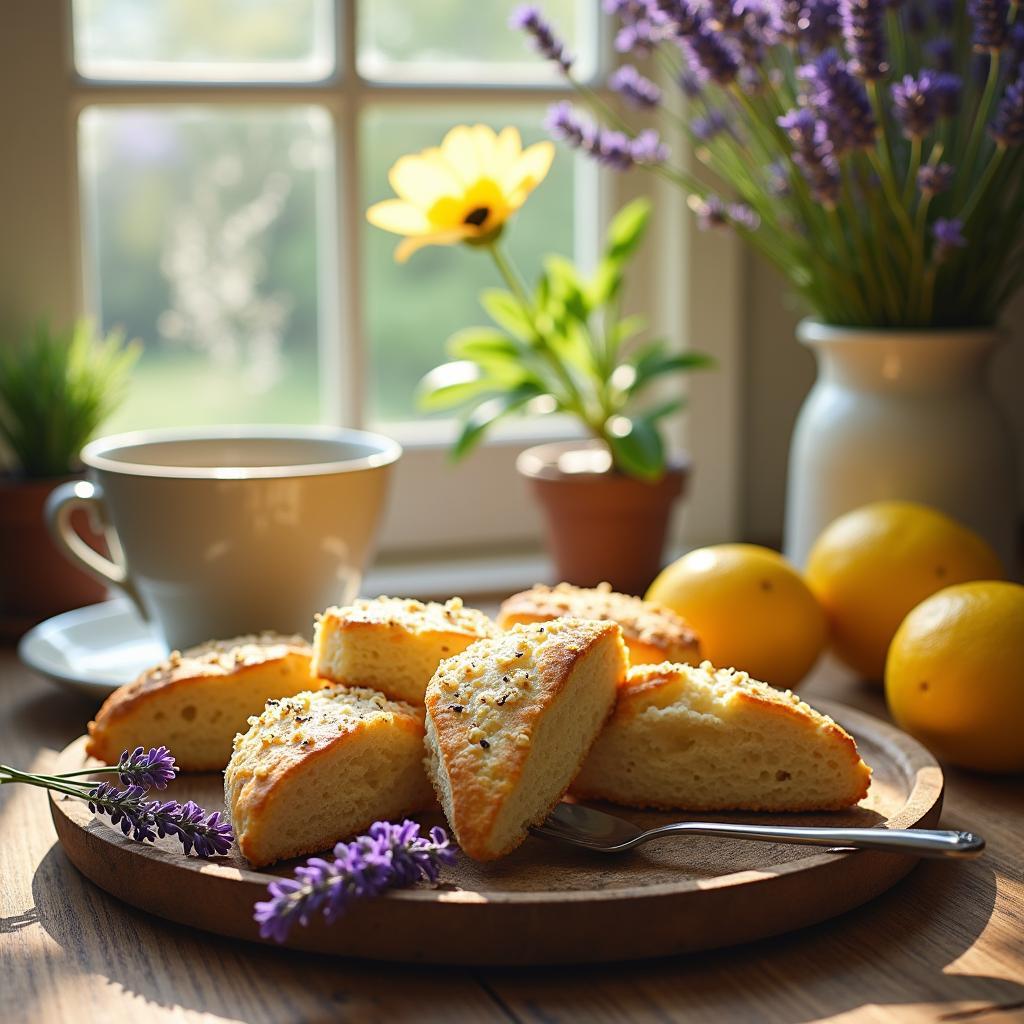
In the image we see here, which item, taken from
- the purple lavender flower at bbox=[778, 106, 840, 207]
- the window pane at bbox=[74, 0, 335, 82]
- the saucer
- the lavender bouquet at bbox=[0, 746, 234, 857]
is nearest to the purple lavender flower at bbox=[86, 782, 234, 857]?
the lavender bouquet at bbox=[0, 746, 234, 857]

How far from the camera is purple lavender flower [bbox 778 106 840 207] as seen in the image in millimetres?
953

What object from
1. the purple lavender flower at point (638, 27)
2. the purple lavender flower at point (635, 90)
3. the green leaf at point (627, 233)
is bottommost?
the green leaf at point (627, 233)

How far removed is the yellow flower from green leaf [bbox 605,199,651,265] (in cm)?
20

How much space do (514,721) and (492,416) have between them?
606 millimetres

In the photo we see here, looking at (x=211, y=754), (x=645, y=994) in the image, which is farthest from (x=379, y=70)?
(x=645, y=994)

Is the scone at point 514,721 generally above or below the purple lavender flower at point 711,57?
below

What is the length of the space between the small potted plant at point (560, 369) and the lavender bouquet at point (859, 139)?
8 centimetres

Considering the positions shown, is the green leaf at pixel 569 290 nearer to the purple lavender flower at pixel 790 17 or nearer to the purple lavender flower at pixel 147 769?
the purple lavender flower at pixel 790 17

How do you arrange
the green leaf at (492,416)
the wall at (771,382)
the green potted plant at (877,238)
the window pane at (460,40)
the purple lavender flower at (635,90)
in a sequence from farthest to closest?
the wall at (771,382)
the window pane at (460,40)
the green leaf at (492,416)
the purple lavender flower at (635,90)
the green potted plant at (877,238)

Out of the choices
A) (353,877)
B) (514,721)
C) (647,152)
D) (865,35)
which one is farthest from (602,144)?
(353,877)

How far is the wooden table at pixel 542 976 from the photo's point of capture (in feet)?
1.86

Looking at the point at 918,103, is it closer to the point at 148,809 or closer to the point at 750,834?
the point at 750,834

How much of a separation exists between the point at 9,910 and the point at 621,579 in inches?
25.9

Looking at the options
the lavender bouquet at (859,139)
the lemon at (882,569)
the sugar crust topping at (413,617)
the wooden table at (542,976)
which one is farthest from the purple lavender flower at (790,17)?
the wooden table at (542,976)
